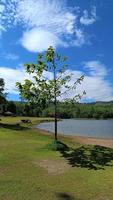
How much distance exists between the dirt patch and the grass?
0.22 meters

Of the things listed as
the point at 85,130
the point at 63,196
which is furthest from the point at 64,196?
the point at 85,130

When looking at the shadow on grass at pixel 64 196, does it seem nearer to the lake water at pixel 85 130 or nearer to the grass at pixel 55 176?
the grass at pixel 55 176

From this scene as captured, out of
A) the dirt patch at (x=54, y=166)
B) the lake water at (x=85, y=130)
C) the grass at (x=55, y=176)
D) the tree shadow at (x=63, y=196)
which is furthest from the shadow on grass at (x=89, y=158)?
the lake water at (x=85, y=130)

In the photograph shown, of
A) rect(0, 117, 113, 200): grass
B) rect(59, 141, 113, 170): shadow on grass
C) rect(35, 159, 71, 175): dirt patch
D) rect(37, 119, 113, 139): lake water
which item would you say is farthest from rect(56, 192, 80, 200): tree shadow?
rect(37, 119, 113, 139): lake water

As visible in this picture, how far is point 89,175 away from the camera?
55.9 feet

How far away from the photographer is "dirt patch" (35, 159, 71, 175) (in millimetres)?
18000

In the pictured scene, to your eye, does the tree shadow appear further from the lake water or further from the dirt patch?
the lake water

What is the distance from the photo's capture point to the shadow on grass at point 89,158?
19.9 m

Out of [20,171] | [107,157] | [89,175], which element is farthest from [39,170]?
[107,157]

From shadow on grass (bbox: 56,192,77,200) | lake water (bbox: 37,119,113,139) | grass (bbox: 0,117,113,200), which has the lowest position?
shadow on grass (bbox: 56,192,77,200)

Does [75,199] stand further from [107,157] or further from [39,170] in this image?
[107,157]

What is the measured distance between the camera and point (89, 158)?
2255 centimetres

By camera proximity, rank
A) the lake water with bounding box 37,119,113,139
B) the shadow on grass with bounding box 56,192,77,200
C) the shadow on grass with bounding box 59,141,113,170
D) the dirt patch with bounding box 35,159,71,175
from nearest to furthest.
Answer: the shadow on grass with bounding box 56,192,77,200 < the dirt patch with bounding box 35,159,71,175 < the shadow on grass with bounding box 59,141,113,170 < the lake water with bounding box 37,119,113,139

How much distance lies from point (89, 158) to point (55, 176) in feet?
20.1
